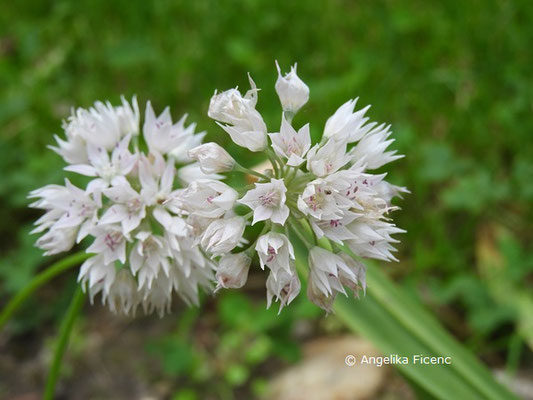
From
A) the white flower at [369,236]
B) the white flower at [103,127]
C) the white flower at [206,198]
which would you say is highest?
the white flower at [103,127]

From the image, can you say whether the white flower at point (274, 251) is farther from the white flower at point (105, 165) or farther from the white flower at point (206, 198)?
the white flower at point (105, 165)

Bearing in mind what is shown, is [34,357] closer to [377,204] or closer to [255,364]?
[255,364]

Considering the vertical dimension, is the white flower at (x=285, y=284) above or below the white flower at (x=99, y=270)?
below

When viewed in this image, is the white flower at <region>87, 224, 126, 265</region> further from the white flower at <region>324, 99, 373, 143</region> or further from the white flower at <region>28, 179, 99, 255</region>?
the white flower at <region>324, 99, 373, 143</region>

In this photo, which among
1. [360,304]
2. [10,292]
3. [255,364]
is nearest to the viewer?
[360,304]

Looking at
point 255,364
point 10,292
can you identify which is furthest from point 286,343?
point 10,292

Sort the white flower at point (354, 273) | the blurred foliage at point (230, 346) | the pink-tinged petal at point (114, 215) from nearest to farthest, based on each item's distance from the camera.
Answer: the white flower at point (354, 273) < the pink-tinged petal at point (114, 215) < the blurred foliage at point (230, 346)

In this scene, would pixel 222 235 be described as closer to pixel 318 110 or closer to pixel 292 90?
pixel 292 90

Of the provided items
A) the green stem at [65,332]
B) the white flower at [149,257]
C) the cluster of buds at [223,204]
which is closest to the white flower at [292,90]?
the cluster of buds at [223,204]
